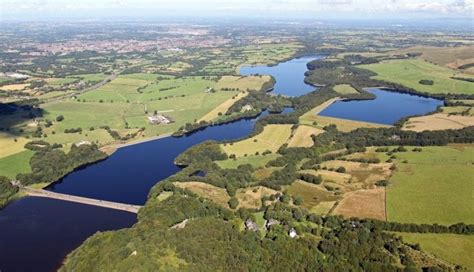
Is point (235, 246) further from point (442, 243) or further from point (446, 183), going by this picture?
point (446, 183)

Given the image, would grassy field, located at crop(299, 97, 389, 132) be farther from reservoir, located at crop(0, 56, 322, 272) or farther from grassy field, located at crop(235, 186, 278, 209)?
grassy field, located at crop(235, 186, 278, 209)

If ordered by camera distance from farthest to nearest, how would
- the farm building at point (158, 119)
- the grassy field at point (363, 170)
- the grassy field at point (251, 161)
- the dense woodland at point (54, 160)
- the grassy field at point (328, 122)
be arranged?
the farm building at point (158, 119), the grassy field at point (328, 122), the grassy field at point (251, 161), the dense woodland at point (54, 160), the grassy field at point (363, 170)

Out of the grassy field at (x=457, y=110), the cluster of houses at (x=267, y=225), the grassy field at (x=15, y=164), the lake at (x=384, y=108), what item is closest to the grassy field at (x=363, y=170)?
the cluster of houses at (x=267, y=225)

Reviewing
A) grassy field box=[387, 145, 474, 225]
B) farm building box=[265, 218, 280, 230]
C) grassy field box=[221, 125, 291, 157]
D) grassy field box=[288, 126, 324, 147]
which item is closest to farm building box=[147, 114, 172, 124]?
grassy field box=[221, 125, 291, 157]

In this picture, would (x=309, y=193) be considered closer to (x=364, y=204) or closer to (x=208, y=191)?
(x=364, y=204)

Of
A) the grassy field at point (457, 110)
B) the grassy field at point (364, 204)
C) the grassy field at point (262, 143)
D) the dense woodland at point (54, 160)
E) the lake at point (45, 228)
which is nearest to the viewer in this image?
the lake at point (45, 228)

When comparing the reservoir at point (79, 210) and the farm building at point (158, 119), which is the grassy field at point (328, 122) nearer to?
the reservoir at point (79, 210)

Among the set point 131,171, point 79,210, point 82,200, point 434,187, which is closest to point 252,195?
point 131,171

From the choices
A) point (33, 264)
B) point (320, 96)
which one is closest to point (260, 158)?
point (33, 264)
